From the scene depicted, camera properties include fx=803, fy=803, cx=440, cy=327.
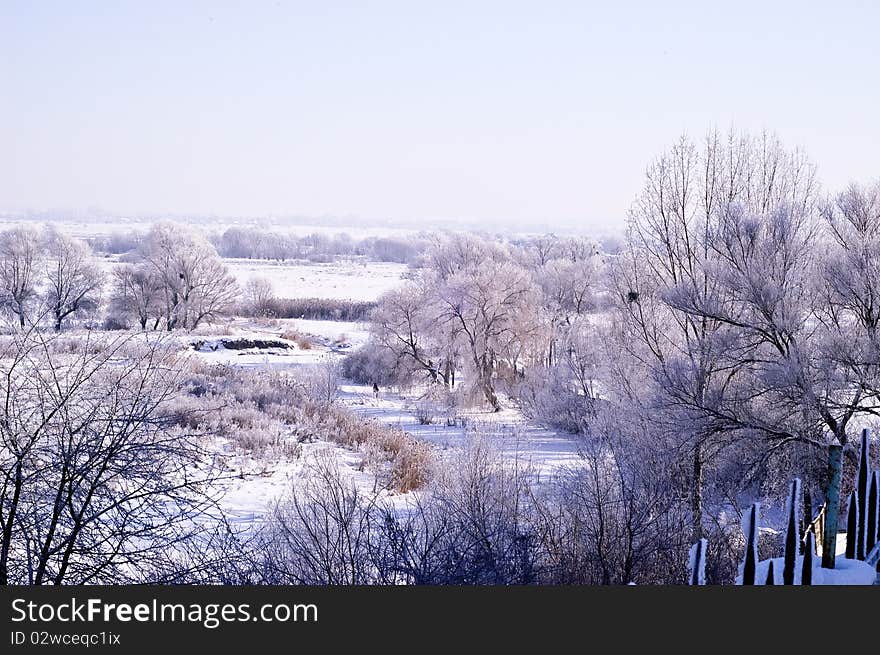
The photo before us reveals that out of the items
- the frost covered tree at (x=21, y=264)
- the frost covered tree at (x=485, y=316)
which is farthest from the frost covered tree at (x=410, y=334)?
the frost covered tree at (x=21, y=264)

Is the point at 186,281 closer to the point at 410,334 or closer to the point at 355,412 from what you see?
the point at 410,334

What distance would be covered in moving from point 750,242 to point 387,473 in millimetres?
10055

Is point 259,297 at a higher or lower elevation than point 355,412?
higher

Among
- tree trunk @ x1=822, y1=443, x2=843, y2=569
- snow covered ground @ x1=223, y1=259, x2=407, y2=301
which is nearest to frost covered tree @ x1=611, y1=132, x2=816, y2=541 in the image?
tree trunk @ x1=822, y1=443, x2=843, y2=569

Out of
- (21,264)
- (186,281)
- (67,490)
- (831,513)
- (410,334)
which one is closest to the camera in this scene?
(831,513)

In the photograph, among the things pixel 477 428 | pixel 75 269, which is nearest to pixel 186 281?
pixel 75 269

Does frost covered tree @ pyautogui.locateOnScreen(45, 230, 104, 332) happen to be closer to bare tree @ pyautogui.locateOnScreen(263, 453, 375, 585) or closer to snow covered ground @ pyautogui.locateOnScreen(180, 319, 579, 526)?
snow covered ground @ pyautogui.locateOnScreen(180, 319, 579, 526)

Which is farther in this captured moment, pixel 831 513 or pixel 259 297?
pixel 259 297

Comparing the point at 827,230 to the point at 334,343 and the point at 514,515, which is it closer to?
the point at 514,515

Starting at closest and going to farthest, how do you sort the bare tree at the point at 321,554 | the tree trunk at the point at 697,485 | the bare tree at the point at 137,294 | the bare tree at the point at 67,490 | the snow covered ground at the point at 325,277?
the bare tree at the point at 67,490 < the bare tree at the point at 321,554 < the tree trunk at the point at 697,485 < the bare tree at the point at 137,294 < the snow covered ground at the point at 325,277

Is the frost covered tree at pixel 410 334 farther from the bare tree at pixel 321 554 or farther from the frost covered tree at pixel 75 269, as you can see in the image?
the bare tree at pixel 321 554

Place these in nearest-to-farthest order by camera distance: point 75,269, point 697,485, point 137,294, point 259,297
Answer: point 697,485 < point 75,269 < point 137,294 < point 259,297

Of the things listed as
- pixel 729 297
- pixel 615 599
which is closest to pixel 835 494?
pixel 615 599

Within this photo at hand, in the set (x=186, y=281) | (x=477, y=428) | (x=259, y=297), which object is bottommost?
(x=477, y=428)
